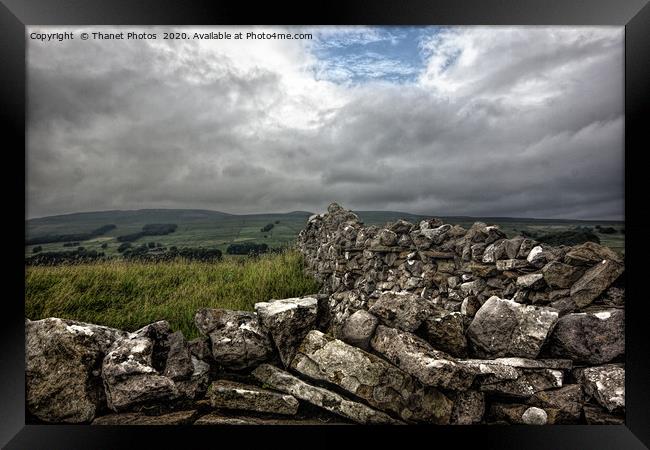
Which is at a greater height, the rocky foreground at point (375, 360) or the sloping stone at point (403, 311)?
the sloping stone at point (403, 311)

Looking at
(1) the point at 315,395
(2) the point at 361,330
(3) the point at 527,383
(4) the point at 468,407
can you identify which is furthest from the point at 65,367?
(3) the point at 527,383

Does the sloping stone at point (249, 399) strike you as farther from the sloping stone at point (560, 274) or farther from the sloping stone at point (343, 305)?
the sloping stone at point (560, 274)

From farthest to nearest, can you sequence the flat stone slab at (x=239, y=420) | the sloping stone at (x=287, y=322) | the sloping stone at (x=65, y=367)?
the flat stone slab at (x=239, y=420), the sloping stone at (x=287, y=322), the sloping stone at (x=65, y=367)

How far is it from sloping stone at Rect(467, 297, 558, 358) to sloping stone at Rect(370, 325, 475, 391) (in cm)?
45

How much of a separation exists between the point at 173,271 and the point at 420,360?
3547 millimetres

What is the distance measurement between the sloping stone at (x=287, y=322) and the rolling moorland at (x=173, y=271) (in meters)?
0.75

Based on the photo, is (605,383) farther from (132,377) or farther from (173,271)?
(173,271)

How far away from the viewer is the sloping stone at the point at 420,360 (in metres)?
3.87

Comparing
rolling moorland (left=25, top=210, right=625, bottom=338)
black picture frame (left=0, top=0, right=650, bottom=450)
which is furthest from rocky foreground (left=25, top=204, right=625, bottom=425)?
rolling moorland (left=25, top=210, right=625, bottom=338)

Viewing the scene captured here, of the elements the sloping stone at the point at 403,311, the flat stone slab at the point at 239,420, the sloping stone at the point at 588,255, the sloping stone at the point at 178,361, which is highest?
the sloping stone at the point at 588,255

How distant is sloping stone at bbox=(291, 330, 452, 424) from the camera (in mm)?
4020

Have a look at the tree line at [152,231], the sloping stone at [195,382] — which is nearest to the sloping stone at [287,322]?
the sloping stone at [195,382]

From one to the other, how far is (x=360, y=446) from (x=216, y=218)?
360 cm

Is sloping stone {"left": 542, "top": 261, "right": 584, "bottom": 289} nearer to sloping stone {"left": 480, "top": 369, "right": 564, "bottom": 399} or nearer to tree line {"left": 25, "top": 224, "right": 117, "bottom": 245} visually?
sloping stone {"left": 480, "top": 369, "right": 564, "bottom": 399}
